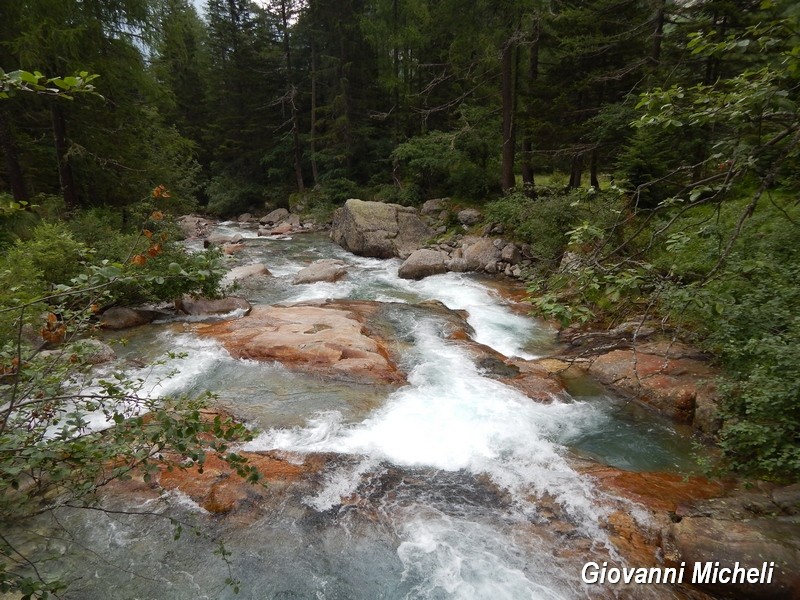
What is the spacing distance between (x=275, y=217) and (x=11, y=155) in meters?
15.9

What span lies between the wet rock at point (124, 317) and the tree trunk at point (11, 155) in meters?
4.47

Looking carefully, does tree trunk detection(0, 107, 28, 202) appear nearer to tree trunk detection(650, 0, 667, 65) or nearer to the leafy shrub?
the leafy shrub

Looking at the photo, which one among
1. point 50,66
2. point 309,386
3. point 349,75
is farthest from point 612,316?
point 349,75

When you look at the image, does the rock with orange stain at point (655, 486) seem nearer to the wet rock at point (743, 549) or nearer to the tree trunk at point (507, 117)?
the wet rock at point (743, 549)

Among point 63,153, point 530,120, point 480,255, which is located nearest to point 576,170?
point 530,120

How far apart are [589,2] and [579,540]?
696 inches

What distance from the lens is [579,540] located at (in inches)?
172

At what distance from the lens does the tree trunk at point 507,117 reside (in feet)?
51.0

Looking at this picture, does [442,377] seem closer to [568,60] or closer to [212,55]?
[568,60]

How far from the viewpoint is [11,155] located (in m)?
10.8

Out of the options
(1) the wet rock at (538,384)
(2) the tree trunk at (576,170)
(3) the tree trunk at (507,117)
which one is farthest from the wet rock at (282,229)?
(1) the wet rock at (538,384)

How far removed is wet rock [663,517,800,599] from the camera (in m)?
3.64

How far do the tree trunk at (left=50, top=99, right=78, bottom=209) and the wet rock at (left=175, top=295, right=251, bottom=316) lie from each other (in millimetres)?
4785

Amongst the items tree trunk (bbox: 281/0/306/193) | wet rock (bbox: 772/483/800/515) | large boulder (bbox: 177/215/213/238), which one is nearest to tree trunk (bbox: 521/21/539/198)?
wet rock (bbox: 772/483/800/515)
